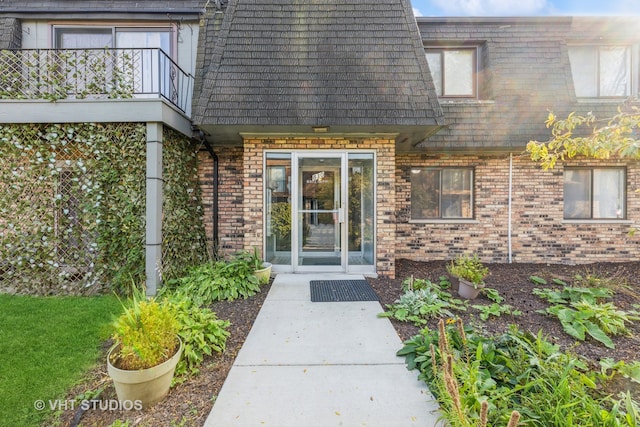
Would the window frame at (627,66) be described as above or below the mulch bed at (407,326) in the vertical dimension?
above

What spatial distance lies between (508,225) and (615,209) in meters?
2.70

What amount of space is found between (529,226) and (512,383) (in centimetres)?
614

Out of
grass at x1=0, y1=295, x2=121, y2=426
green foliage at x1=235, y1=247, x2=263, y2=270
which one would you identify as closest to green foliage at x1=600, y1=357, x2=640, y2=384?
green foliage at x1=235, y1=247, x2=263, y2=270

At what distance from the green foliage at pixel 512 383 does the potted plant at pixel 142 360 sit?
2106 mm

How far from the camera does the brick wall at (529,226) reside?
7.22 meters

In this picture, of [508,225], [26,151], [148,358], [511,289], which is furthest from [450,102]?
[26,151]

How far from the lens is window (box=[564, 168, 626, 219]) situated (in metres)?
7.32

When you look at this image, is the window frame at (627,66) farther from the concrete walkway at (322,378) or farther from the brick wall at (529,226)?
the concrete walkway at (322,378)

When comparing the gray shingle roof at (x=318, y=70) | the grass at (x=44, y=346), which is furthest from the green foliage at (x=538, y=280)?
A: the grass at (x=44, y=346)

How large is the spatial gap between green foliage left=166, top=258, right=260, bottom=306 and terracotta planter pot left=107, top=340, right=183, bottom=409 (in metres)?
1.94

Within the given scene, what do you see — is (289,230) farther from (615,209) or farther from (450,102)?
(615,209)

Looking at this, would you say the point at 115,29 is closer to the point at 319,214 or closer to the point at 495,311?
the point at 319,214

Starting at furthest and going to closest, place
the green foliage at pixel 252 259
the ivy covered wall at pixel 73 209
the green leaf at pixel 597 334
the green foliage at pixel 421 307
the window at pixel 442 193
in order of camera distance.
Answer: the window at pixel 442 193, the green foliage at pixel 252 259, the ivy covered wall at pixel 73 209, the green foliage at pixel 421 307, the green leaf at pixel 597 334

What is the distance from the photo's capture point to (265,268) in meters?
5.36
